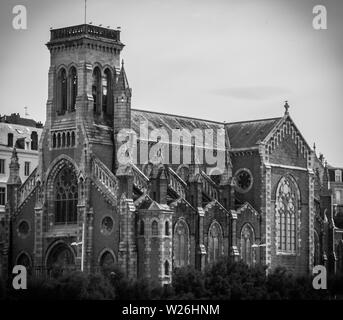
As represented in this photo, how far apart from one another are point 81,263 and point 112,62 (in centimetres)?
1881

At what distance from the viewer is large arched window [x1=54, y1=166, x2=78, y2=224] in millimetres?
109062

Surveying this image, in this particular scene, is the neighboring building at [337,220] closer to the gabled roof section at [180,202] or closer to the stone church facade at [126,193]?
the stone church facade at [126,193]

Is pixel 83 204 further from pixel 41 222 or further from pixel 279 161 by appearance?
pixel 279 161

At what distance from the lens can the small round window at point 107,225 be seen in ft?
343

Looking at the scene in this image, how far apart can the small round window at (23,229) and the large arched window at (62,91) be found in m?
10.7

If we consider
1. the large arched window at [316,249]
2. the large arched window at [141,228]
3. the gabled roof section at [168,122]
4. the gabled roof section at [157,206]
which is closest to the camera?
the gabled roof section at [157,206]

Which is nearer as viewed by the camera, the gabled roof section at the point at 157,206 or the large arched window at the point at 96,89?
the gabled roof section at the point at 157,206

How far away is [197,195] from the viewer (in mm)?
110625

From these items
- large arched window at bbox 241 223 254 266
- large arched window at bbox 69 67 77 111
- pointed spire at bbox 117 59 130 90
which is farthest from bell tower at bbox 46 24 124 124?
large arched window at bbox 241 223 254 266

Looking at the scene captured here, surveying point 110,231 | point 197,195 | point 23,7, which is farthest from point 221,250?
point 23,7

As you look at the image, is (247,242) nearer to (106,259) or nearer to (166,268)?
(166,268)

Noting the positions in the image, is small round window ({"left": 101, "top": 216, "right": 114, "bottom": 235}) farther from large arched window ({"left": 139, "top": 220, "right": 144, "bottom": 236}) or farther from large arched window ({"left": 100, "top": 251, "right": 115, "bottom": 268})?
large arched window ({"left": 139, "top": 220, "right": 144, "bottom": 236})

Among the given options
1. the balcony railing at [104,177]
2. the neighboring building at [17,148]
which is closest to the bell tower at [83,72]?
the balcony railing at [104,177]

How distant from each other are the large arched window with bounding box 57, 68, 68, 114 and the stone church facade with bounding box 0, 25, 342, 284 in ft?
0.30
